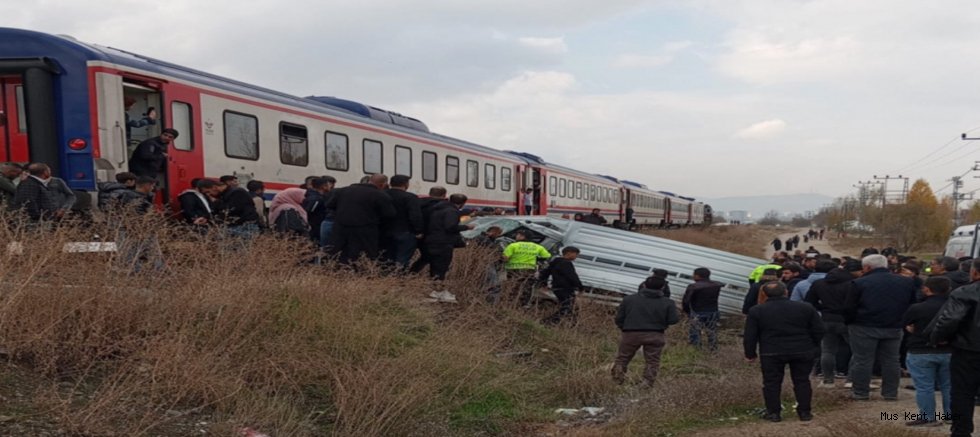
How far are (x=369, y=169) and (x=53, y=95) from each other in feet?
18.5

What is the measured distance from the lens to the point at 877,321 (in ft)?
21.5

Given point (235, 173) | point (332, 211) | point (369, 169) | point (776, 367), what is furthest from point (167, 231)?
point (369, 169)

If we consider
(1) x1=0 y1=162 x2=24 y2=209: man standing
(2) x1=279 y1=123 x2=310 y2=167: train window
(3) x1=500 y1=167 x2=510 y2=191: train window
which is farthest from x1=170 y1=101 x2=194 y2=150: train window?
(3) x1=500 y1=167 x2=510 y2=191: train window

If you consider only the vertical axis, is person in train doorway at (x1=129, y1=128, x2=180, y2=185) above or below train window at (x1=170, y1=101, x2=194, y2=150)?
below

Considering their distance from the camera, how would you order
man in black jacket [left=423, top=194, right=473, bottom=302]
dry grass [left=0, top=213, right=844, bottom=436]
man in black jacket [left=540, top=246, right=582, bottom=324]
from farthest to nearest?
man in black jacket [left=540, top=246, right=582, bottom=324] < man in black jacket [left=423, top=194, right=473, bottom=302] < dry grass [left=0, top=213, right=844, bottom=436]

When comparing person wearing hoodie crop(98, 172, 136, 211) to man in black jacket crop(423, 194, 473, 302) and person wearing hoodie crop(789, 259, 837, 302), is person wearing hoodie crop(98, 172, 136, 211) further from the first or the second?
person wearing hoodie crop(789, 259, 837, 302)

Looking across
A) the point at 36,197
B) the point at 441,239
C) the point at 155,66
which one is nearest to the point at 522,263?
the point at 441,239

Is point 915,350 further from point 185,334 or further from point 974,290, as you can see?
point 185,334

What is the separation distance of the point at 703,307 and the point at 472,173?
28.1ft

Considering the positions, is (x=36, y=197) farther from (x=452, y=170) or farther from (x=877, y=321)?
(x=452, y=170)

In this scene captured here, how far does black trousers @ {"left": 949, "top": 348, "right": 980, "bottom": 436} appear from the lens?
493 centimetres

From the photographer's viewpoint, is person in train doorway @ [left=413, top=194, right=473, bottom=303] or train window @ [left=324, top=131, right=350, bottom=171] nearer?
person in train doorway @ [left=413, top=194, right=473, bottom=303]

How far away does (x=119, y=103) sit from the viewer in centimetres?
759

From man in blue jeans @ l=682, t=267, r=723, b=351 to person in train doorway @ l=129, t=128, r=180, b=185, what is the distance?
7.37m
